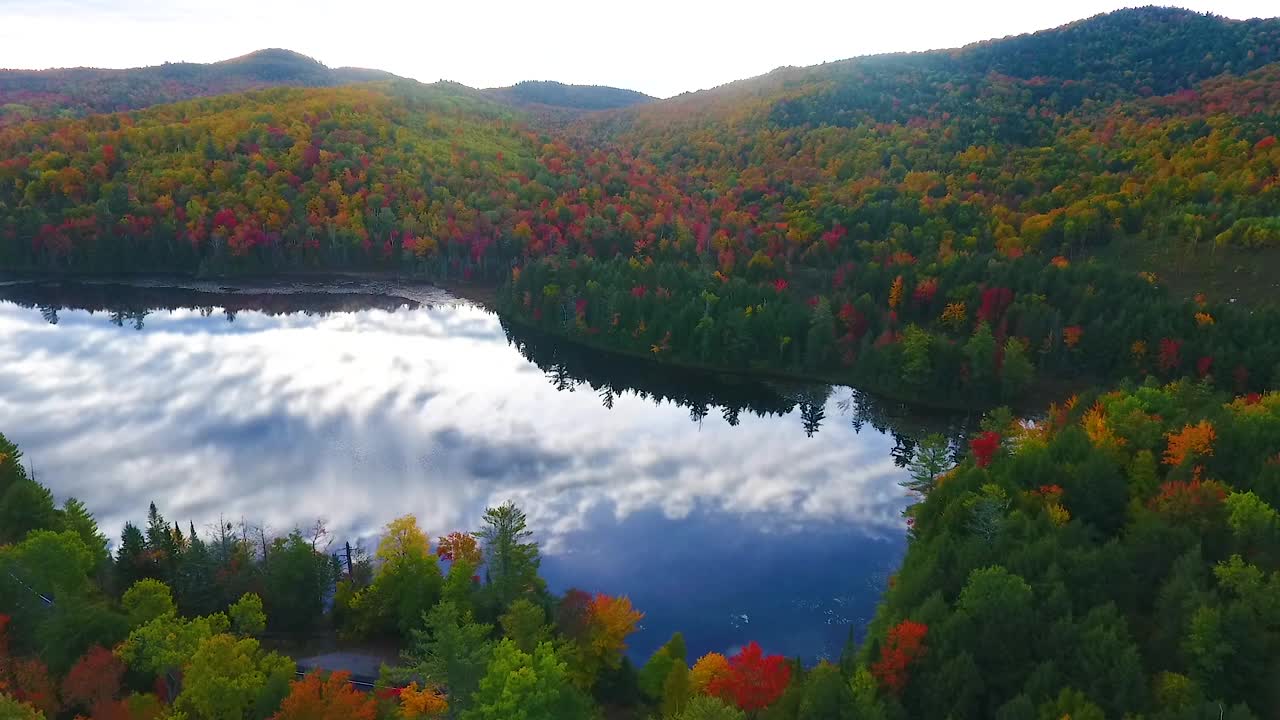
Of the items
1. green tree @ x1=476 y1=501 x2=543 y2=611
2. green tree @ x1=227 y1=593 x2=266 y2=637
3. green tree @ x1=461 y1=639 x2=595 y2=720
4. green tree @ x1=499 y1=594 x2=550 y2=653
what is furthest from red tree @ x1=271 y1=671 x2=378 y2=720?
green tree @ x1=476 y1=501 x2=543 y2=611

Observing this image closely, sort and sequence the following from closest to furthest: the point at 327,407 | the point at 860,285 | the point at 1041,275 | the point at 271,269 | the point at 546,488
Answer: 1. the point at 546,488
2. the point at 327,407
3. the point at 1041,275
4. the point at 860,285
5. the point at 271,269

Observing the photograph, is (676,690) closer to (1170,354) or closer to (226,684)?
(226,684)

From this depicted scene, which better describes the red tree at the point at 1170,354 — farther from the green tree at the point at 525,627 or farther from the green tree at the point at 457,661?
the green tree at the point at 457,661

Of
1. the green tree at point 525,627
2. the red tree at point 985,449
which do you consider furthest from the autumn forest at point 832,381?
the red tree at point 985,449

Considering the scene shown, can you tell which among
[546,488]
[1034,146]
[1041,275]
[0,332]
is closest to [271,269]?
[0,332]

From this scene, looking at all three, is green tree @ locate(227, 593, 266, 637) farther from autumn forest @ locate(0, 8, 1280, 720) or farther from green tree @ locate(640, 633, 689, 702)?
green tree @ locate(640, 633, 689, 702)

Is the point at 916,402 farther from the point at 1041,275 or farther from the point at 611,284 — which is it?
the point at 611,284

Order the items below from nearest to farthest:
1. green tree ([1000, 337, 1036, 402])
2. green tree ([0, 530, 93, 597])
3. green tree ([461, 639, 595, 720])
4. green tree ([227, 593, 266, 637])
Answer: green tree ([461, 639, 595, 720]), green tree ([0, 530, 93, 597]), green tree ([227, 593, 266, 637]), green tree ([1000, 337, 1036, 402])
